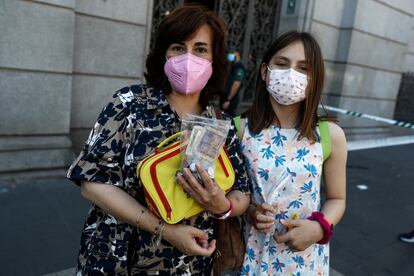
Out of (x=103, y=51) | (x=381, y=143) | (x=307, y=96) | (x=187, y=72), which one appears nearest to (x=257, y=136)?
(x=307, y=96)

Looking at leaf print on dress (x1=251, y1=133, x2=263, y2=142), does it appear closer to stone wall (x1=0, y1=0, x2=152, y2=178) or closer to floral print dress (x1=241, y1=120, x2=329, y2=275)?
floral print dress (x1=241, y1=120, x2=329, y2=275)

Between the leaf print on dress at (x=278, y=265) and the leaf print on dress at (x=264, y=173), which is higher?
the leaf print on dress at (x=264, y=173)

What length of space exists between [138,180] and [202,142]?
0.33m

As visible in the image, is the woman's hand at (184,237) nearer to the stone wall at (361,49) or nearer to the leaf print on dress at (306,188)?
the leaf print on dress at (306,188)

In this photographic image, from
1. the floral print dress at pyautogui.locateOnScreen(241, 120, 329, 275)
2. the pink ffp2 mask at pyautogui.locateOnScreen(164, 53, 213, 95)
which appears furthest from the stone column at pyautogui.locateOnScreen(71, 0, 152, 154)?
the floral print dress at pyautogui.locateOnScreen(241, 120, 329, 275)

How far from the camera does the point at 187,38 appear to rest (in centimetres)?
160

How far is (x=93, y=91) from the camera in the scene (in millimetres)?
5488

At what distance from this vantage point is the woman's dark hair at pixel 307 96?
1794 mm

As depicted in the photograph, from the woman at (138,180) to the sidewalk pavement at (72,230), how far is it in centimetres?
176

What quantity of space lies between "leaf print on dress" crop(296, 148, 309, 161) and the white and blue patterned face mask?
26 cm

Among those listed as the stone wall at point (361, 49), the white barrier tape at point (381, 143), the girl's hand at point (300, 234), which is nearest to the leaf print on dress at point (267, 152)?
the girl's hand at point (300, 234)

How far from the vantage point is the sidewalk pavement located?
121 inches

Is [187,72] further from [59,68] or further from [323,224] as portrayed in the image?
[59,68]

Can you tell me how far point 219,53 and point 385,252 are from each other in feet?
10.8
